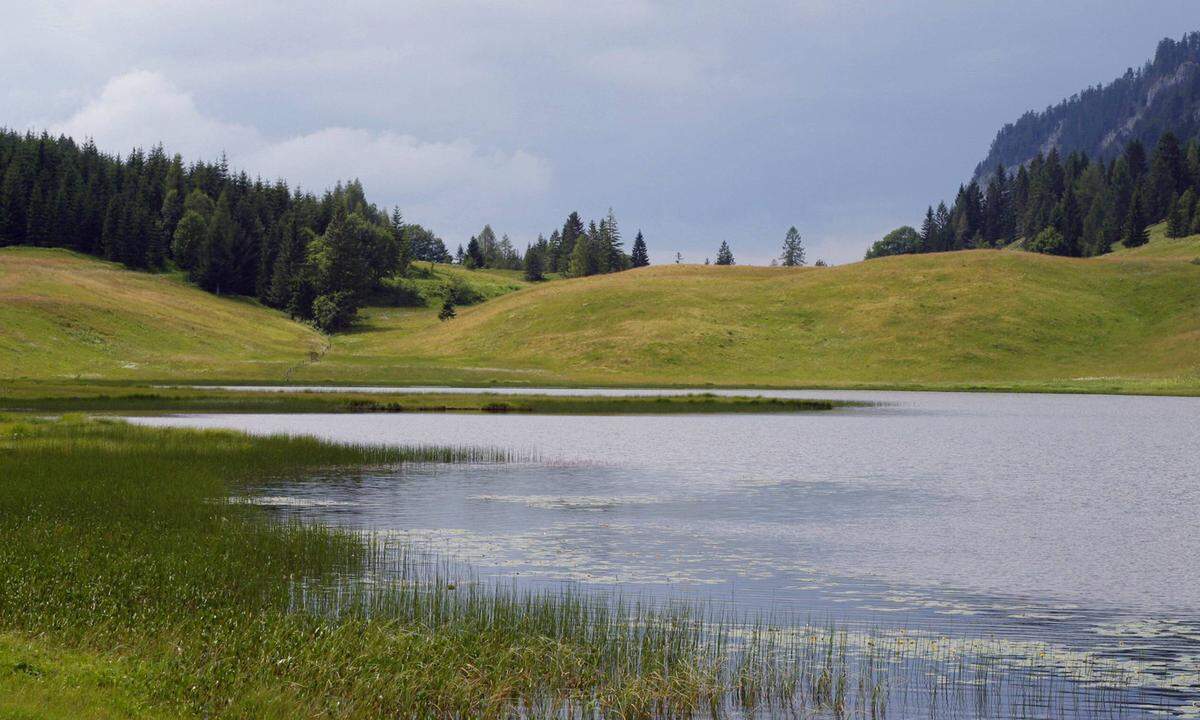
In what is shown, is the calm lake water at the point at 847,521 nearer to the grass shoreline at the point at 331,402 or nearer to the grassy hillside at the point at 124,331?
the grass shoreline at the point at 331,402

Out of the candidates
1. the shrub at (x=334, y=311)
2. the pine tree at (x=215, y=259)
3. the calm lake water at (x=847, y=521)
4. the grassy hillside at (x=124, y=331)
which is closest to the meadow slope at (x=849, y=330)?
the shrub at (x=334, y=311)

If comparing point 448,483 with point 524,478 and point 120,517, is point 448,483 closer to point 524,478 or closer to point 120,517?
point 524,478

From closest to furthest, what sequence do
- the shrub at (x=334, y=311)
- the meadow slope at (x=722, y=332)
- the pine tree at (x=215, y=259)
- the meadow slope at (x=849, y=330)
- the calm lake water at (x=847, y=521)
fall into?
the calm lake water at (x=847, y=521) < the meadow slope at (x=722, y=332) < the meadow slope at (x=849, y=330) < the shrub at (x=334, y=311) < the pine tree at (x=215, y=259)

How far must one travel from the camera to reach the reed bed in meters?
14.2

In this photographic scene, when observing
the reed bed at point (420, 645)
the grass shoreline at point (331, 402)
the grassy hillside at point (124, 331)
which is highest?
the grassy hillside at point (124, 331)

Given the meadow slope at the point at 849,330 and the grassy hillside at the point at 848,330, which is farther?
the meadow slope at the point at 849,330

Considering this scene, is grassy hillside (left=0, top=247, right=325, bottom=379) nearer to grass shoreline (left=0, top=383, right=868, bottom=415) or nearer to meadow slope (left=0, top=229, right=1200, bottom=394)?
meadow slope (left=0, top=229, right=1200, bottom=394)

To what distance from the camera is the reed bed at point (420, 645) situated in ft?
46.8

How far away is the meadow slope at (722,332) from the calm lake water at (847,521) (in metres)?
57.6

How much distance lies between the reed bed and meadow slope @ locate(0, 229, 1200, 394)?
89.9 meters

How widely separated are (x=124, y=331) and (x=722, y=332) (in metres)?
74.0

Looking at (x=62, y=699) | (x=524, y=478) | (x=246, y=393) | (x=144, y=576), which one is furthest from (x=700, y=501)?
(x=246, y=393)

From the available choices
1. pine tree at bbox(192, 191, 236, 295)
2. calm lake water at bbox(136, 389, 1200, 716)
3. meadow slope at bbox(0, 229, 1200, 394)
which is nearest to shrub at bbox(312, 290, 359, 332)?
meadow slope at bbox(0, 229, 1200, 394)

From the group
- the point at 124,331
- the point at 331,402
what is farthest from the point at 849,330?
the point at 124,331
